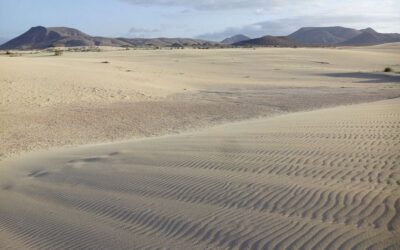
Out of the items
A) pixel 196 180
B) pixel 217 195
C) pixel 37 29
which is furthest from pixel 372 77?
pixel 37 29

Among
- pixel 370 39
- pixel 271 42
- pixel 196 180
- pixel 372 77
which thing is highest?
pixel 196 180

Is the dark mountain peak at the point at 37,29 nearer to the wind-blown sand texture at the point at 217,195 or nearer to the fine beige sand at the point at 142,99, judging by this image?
the fine beige sand at the point at 142,99

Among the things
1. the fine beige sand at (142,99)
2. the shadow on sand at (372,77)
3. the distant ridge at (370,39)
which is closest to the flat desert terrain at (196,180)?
the fine beige sand at (142,99)

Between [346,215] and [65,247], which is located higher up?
[346,215]

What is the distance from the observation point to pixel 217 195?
6.78m

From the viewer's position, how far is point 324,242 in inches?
193

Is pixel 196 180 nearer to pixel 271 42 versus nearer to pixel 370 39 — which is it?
pixel 271 42

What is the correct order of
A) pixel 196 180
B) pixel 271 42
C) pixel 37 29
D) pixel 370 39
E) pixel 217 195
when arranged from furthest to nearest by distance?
1. pixel 370 39
2. pixel 37 29
3. pixel 271 42
4. pixel 196 180
5. pixel 217 195

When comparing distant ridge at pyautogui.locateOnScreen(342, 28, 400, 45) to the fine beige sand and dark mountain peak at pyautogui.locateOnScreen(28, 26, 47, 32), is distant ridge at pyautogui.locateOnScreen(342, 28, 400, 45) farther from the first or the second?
the fine beige sand

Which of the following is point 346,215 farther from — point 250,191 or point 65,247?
point 65,247

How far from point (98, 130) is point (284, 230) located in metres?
11.2

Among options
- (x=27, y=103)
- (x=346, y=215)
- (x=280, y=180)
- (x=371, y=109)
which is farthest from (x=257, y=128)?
(x=27, y=103)

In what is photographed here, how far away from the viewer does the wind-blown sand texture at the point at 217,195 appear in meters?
5.36

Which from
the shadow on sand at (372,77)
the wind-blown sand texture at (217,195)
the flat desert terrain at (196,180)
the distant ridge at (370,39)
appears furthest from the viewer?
the distant ridge at (370,39)
